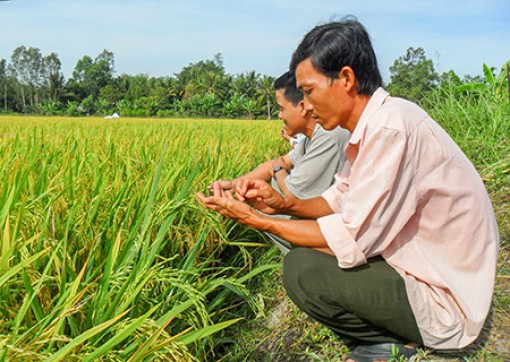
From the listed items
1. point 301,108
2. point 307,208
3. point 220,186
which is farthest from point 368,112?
point 301,108

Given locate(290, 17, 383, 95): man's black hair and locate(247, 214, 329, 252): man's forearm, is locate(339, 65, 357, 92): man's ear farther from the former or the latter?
locate(247, 214, 329, 252): man's forearm

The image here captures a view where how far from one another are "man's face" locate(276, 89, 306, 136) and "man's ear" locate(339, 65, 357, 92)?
939mm

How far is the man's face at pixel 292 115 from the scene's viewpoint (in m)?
2.49

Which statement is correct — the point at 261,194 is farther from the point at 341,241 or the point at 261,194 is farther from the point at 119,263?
the point at 119,263

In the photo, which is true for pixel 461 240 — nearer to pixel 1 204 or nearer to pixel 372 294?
pixel 372 294

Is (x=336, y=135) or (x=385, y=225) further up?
(x=336, y=135)

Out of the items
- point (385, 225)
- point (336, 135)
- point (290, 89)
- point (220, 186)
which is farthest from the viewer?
point (290, 89)

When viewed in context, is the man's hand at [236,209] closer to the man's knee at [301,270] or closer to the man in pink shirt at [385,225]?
the man in pink shirt at [385,225]

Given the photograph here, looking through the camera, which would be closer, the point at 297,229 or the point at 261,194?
the point at 297,229

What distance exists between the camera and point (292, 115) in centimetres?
251

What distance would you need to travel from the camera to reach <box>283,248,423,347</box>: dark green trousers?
1.49 meters

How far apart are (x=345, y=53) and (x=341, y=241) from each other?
537 mm

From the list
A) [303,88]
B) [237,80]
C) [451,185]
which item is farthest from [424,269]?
[237,80]

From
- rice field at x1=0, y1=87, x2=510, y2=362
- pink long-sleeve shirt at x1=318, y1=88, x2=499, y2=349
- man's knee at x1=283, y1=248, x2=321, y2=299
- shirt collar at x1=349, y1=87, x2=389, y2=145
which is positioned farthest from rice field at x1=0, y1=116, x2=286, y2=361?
shirt collar at x1=349, y1=87, x2=389, y2=145
